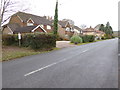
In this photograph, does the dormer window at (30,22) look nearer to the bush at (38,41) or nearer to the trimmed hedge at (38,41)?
the trimmed hedge at (38,41)

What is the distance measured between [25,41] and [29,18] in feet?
80.7

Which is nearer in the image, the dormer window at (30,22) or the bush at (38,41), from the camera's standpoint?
the bush at (38,41)

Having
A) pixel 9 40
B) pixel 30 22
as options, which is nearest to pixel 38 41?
pixel 9 40

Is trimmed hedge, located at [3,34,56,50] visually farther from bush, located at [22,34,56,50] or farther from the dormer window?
the dormer window

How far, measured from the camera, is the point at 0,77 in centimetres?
539

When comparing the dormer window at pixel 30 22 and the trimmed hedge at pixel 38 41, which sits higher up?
the dormer window at pixel 30 22

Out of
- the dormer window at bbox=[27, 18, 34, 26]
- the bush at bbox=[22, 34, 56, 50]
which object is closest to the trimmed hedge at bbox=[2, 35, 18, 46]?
the bush at bbox=[22, 34, 56, 50]

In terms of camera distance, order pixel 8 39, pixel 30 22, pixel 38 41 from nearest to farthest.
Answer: pixel 38 41 → pixel 8 39 → pixel 30 22

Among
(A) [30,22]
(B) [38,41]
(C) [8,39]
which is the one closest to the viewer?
(B) [38,41]

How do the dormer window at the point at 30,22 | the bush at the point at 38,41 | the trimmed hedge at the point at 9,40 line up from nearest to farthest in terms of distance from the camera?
the bush at the point at 38,41
the trimmed hedge at the point at 9,40
the dormer window at the point at 30,22

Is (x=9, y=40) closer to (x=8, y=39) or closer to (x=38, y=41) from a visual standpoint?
(x=8, y=39)

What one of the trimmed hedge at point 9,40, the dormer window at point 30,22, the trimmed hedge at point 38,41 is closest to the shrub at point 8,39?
the trimmed hedge at point 9,40

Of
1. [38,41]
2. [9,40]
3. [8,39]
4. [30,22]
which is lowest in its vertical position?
[38,41]

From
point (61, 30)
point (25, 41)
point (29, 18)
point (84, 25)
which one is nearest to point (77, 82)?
point (25, 41)
